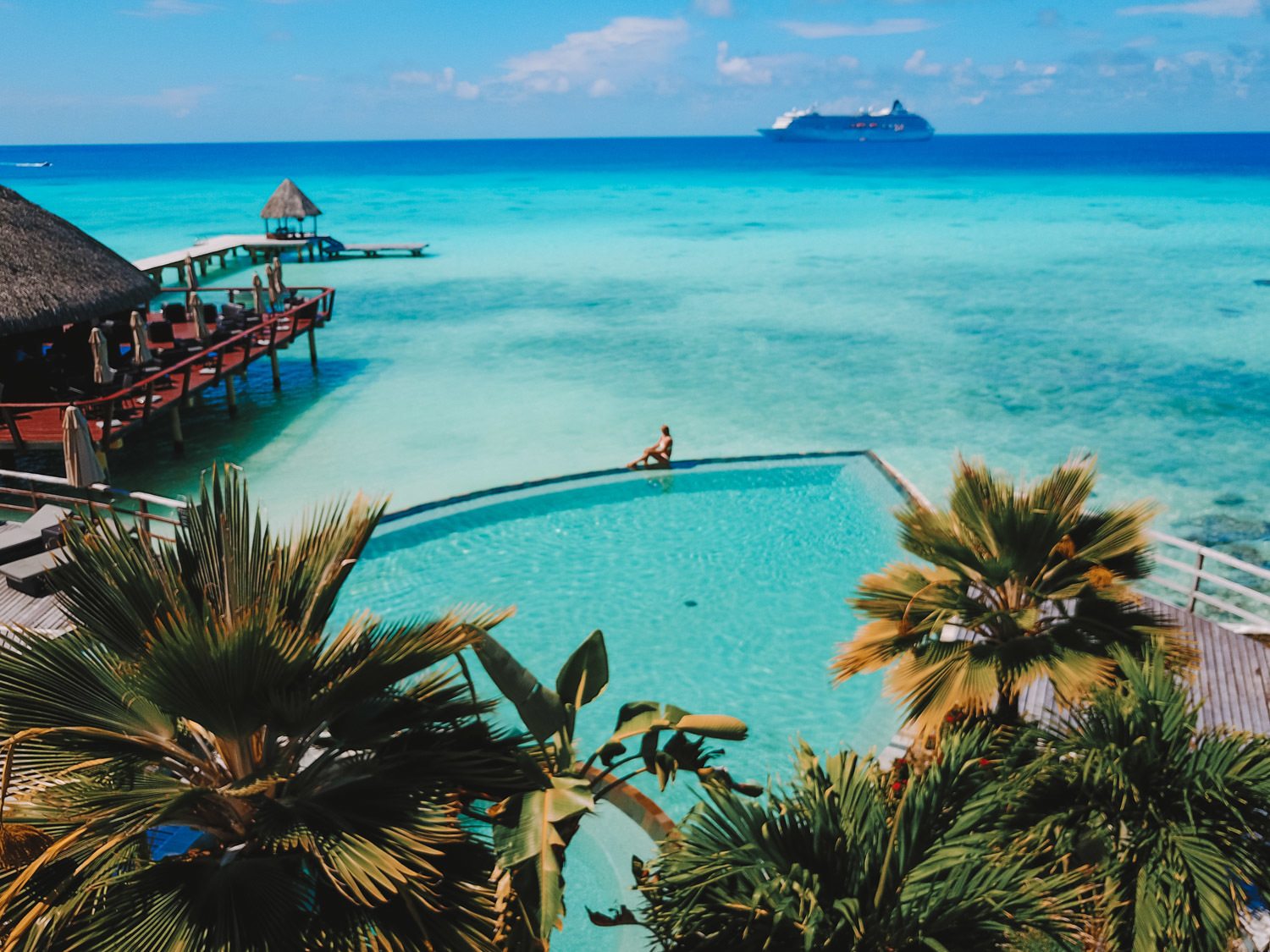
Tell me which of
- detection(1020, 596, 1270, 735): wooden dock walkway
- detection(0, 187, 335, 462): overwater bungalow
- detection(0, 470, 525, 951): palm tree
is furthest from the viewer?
detection(0, 187, 335, 462): overwater bungalow

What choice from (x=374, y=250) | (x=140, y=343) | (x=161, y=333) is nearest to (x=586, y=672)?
(x=140, y=343)

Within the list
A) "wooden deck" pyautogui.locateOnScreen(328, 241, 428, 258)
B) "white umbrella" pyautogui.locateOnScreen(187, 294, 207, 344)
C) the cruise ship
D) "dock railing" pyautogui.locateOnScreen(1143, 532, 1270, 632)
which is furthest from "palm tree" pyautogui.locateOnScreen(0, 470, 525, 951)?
the cruise ship

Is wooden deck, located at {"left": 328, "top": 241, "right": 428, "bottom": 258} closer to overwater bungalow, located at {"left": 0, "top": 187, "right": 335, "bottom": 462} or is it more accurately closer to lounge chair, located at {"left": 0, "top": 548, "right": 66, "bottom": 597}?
overwater bungalow, located at {"left": 0, "top": 187, "right": 335, "bottom": 462}

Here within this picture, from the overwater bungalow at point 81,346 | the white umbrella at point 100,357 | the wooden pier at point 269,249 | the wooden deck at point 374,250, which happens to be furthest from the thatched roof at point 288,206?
the white umbrella at point 100,357

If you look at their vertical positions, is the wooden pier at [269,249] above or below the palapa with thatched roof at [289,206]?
below

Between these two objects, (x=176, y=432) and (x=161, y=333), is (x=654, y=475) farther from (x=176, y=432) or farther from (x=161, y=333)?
(x=161, y=333)

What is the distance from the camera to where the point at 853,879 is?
3.39m

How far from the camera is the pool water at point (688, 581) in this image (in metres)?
8.50

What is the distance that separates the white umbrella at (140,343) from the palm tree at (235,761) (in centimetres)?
1273

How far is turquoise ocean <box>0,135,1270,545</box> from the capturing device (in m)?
15.6

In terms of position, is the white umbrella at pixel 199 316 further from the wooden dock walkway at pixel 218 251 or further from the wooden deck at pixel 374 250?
the wooden deck at pixel 374 250

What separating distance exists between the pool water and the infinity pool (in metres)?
0.02

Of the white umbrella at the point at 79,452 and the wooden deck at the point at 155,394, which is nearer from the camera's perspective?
the white umbrella at the point at 79,452

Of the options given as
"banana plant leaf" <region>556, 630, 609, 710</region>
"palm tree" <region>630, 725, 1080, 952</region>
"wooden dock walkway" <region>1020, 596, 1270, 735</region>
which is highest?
"banana plant leaf" <region>556, 630, 609, 710</region>
